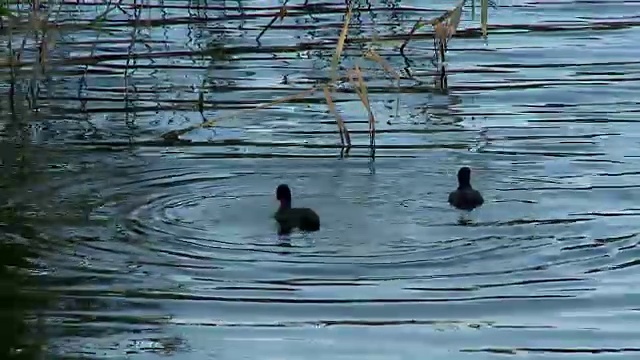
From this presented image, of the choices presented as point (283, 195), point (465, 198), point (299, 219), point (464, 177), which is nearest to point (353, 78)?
point (464, 177)

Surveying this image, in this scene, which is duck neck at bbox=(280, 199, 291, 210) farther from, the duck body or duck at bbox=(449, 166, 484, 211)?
duck at bbox=(449, 166, 484, 211)

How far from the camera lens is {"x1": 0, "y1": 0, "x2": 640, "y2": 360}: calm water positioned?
893 centimetres

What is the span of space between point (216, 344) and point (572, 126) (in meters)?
6.35

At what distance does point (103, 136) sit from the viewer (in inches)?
553

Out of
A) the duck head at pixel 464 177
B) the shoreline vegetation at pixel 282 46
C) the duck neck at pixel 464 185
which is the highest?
the shoreline vegetation at pixel 282 46

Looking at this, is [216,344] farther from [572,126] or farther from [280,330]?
[572,126]

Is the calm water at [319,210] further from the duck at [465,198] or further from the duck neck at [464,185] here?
the duck neck at [464,185]

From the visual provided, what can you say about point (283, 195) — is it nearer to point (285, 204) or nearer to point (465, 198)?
point (285, 204)

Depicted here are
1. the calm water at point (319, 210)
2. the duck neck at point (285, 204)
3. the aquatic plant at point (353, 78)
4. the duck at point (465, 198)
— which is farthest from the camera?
the aquatic plant at point (353, 78)

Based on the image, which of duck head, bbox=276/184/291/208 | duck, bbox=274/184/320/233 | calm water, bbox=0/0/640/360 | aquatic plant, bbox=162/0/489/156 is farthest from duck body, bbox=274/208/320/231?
aquatic plant, bbox=162/0/489/156

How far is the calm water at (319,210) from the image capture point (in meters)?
8.93

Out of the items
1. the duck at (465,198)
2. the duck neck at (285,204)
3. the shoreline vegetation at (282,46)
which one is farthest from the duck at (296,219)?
the shoreline vegetation at (282,46)

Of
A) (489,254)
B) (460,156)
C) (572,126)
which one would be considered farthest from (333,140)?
(489,254)

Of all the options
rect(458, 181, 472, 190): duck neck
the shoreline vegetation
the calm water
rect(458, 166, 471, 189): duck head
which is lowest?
the calm water
